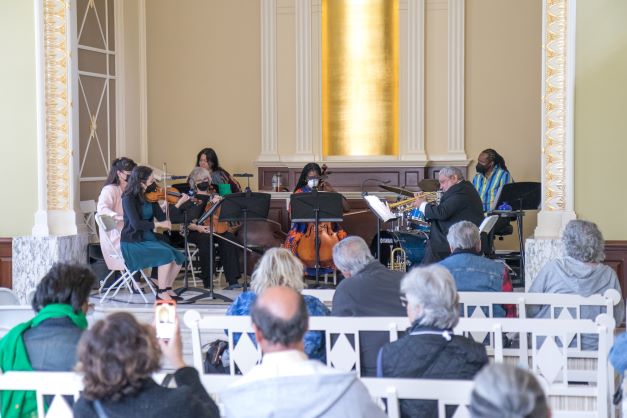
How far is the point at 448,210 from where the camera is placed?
7.61 metres

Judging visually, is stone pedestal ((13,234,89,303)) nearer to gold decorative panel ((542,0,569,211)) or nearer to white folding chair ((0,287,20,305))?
white folding chair ((0,287,20,305))

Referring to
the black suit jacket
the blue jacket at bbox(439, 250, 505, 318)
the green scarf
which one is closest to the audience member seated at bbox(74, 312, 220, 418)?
the green scarf

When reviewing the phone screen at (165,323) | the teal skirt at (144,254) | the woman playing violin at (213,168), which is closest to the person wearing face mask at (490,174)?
the woman playing violin at (213,168)

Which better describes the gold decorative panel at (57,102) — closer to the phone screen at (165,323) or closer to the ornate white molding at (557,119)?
the ornate white molding at (557,119)

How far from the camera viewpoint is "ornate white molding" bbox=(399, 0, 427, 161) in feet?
35.0

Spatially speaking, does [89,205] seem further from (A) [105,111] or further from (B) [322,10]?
(B) [322,10]

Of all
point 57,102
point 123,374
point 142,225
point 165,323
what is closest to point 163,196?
point 142,225

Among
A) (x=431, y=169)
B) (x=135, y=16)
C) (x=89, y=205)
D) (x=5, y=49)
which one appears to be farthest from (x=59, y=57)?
(x=431, y=169)

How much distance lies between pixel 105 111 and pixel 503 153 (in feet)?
14.1

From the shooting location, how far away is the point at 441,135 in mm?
10758

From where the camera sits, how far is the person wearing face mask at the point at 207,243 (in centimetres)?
883

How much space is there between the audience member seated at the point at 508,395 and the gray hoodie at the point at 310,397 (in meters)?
0.67

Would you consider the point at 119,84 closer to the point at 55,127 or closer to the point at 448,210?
the point at 55,127

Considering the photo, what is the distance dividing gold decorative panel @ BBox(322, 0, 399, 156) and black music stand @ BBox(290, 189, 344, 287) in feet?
9.77
